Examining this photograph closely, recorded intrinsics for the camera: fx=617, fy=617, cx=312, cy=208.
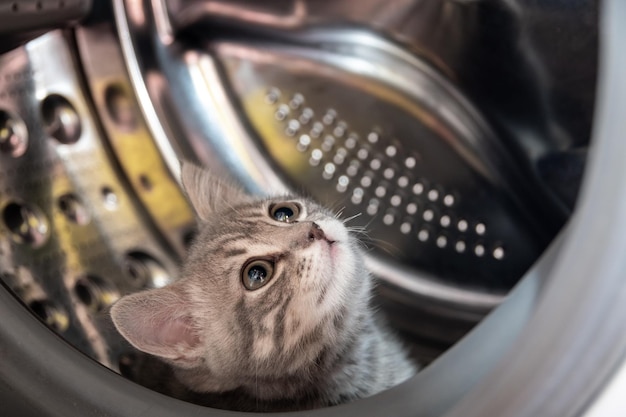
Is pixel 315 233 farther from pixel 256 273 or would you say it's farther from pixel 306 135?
pixel 306 135

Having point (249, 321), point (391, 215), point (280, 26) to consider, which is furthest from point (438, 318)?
point (280, 26)

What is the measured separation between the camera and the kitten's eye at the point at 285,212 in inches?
34.9

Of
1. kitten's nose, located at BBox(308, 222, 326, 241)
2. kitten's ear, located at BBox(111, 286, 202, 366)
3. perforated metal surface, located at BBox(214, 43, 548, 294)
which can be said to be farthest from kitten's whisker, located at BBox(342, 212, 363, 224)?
kitten's ear, located at BBox(111, 286, 202, 366)

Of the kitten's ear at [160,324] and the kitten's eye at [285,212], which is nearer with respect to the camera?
the kitten's ear at [160,324]

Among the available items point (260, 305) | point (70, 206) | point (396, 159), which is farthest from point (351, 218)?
point (70, 206)

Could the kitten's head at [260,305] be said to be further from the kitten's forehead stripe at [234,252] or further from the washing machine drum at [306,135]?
the washing machine drum at [306,135]

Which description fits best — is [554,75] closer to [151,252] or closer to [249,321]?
[249,321]

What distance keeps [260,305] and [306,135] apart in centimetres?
45

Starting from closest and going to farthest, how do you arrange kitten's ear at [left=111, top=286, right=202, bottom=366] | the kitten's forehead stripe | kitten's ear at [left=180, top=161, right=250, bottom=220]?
kitten's ear at [left=111, top=286, right=202, bottom=366] → the kitten's forehead stripe → kitten's ear at [left=180, top=161, right=250, bottom=220]

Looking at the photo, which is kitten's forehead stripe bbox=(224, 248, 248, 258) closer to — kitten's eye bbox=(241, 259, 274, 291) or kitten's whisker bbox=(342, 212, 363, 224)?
kitten's eye bbox=(241, 259, 274, 291)

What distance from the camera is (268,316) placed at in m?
0.79

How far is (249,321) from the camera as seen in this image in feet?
2.64

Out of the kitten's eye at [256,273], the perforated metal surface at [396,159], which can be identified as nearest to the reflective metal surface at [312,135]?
the perforated metal surface at [396,159]

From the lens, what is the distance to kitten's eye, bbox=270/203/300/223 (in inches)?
34.9
